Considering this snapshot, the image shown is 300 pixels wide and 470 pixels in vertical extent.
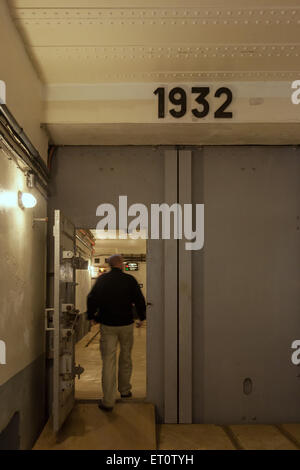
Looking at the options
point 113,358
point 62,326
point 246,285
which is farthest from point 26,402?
point 246,285

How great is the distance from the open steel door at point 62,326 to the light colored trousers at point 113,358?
35 centimetres

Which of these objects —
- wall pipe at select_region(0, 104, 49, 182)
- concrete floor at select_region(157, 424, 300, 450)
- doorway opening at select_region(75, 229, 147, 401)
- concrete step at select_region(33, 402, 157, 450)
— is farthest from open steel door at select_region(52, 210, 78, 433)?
concrete floor at select_region(157, 424, 300, 450)

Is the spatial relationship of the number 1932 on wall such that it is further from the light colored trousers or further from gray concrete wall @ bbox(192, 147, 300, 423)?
the light colored trousers

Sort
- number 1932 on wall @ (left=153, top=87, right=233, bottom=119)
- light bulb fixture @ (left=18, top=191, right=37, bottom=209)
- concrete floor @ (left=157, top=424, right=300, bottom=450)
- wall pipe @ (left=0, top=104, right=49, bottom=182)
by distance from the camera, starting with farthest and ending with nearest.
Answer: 1. number 1932 on wall @ (left=153, top=87, right=233, bottom=119)
2. concrete floor @ (left=157, top=424, right=300, bottom=450)
3. light bulb fixture @ (left=18, top=191, right=37, bottom=209)
4. wall pipe @ (left=0, top=104, right=49, bottom=182)

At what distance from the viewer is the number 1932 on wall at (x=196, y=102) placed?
14.3 ft

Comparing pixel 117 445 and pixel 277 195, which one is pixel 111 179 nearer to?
pixel 277 195

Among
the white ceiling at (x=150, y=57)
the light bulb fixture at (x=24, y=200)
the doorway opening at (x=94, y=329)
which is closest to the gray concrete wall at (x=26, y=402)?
the doorway opening at (x=94, y=329)

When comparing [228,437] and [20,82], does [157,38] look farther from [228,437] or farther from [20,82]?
[228,437]

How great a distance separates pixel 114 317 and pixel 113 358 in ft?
1.45

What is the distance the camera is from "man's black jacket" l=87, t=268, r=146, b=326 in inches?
184

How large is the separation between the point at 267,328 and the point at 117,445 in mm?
2124

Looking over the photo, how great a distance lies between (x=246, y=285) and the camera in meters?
4.86

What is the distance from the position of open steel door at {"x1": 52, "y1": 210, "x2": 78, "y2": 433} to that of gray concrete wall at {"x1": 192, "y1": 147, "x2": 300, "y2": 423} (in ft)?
4.74
